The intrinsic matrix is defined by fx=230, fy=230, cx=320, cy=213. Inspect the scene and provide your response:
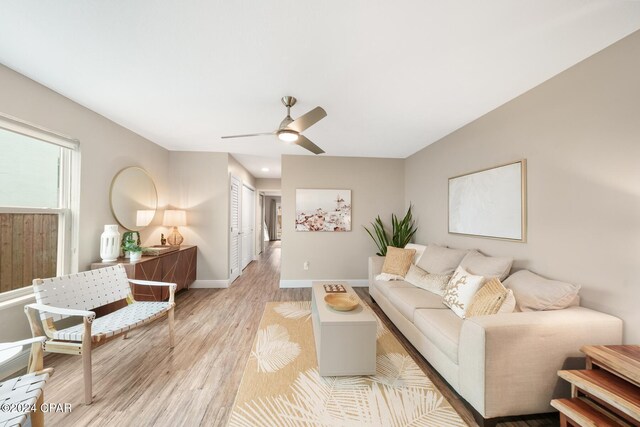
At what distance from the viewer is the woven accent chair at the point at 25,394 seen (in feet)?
3.35

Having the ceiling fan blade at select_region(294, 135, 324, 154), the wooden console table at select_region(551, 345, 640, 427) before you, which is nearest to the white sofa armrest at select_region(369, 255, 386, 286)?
the ceiling fan blade at select_region(294, 135, 324, 154)

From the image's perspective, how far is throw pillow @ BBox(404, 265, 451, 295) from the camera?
2.52 m

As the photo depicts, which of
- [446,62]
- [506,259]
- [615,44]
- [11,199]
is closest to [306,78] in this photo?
[446,62]

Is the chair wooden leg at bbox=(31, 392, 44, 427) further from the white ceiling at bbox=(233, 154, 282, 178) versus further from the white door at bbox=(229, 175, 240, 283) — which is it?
the white ceiling at bbox=(233, 154, 282, 178)

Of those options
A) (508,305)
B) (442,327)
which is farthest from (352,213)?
(508,305)

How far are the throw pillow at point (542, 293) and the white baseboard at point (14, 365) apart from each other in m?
3.96

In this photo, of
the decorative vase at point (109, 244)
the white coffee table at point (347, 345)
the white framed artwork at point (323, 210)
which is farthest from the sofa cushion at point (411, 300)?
the decorative vase at point (109, 244)

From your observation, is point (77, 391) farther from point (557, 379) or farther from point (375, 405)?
point (557, 379)

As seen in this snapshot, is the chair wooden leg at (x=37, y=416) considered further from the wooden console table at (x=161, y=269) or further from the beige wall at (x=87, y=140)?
the beige wall at (x=87, y=140)

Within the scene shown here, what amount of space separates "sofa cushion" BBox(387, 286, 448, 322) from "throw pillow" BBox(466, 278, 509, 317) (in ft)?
1.41

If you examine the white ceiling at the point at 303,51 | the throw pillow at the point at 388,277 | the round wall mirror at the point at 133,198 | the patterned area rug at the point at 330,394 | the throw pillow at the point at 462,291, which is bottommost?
the patterned area rug at the point at 330,394

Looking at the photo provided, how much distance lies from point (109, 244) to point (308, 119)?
2626 millimetres

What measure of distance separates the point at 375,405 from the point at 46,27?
3.22 metres

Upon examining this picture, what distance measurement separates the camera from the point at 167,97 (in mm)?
2238
